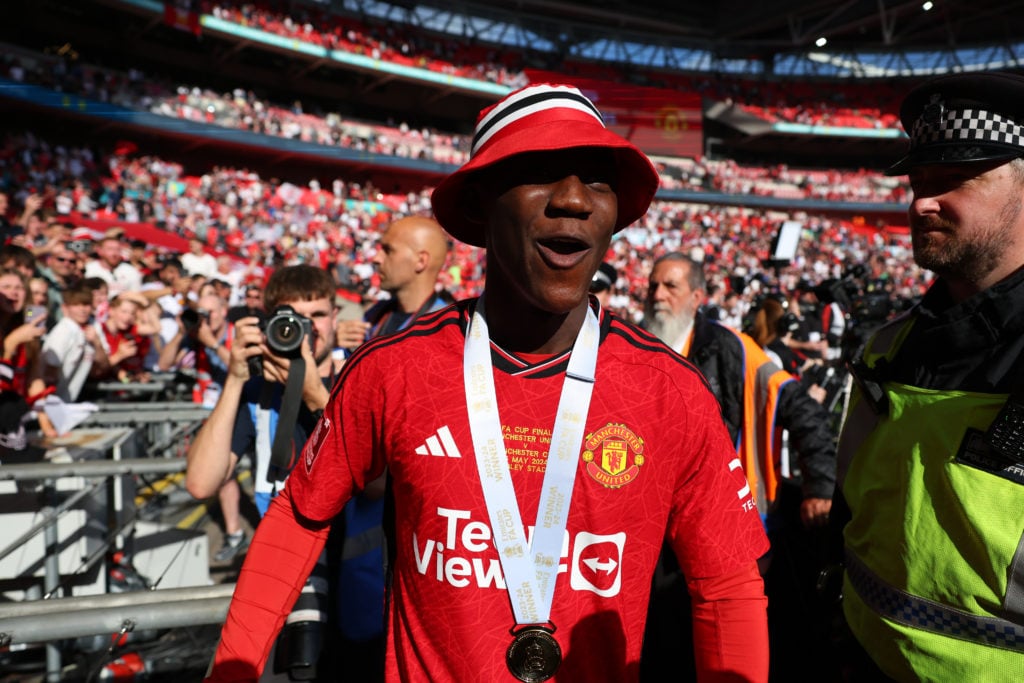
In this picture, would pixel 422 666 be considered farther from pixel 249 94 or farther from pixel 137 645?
pixel 249 94

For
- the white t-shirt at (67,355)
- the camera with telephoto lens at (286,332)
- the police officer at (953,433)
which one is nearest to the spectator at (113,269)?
the white t-shirt at (67,355)

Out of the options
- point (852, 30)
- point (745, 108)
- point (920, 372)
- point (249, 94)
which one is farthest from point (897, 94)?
point (920, 372)

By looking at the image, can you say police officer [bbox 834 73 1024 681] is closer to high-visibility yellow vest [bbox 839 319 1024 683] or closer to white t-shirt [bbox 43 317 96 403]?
high-visibility yellow vest [bbox 839 319 1024 683]

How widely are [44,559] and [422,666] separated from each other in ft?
8.43

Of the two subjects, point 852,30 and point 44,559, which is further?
point 852,30

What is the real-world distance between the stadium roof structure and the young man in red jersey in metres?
34.4

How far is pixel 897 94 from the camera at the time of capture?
4278 cm

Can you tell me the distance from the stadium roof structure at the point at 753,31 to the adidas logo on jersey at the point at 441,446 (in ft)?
113

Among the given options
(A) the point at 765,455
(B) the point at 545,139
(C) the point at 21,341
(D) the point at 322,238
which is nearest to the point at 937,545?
(B) the point at 545,139

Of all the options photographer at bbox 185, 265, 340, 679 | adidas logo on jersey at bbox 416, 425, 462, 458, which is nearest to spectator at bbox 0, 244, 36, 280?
photographer at bbox 185, 265, 340, 679

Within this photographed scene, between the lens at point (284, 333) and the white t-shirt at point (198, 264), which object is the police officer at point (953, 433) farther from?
the white t-shirt at point (198, 264)

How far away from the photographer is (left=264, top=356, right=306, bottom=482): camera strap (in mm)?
2010

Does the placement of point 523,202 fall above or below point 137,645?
above

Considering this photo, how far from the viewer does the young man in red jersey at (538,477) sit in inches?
51.3
